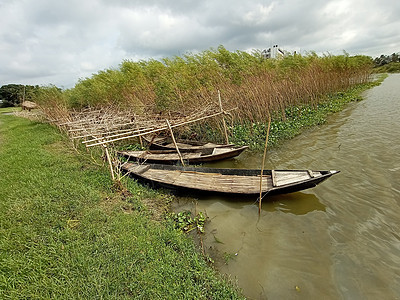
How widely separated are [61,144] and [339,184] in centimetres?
1033

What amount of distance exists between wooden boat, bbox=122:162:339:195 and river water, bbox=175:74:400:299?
0.34 m

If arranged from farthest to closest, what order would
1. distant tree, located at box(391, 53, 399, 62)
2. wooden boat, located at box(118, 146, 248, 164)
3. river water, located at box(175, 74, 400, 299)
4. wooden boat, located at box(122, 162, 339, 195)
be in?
distant tree, located at box(391, 53, 399, 62) < wooden boat, located at box(118, 146, 248, 164) < wooden boat, located at box(122, 162, 339, 195) < river water, located at box(175, 74, 400, 299)

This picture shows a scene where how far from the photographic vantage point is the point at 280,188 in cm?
412

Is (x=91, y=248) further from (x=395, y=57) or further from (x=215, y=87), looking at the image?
(x=395, y=57)

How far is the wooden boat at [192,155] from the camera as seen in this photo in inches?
253

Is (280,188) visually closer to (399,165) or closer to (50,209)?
(399,165)

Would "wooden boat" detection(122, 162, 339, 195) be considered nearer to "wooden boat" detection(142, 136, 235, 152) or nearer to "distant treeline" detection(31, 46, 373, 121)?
"wooden boat" detection(142, 136, 235, 152)

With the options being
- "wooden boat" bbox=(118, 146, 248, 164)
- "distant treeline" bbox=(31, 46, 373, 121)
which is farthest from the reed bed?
"wooden boat" bbox=(118, 146, 248, 164)

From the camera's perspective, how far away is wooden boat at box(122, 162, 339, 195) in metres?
4.14

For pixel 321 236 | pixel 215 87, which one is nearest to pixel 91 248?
pixel 321 236

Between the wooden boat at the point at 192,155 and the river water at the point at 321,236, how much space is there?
1183 millimetres

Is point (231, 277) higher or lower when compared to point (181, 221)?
lower

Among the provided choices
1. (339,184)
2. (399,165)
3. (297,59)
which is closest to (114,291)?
(339,184)

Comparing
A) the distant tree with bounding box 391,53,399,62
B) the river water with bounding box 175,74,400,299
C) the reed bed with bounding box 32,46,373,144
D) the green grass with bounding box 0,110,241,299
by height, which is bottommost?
the river water with bounding box 175,74,400,299
